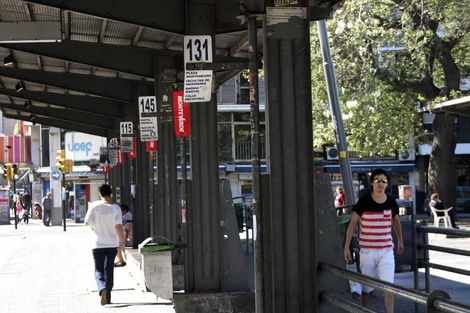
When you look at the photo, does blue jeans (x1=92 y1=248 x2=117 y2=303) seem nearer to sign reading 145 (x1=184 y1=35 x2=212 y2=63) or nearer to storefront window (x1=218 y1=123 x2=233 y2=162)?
sign reading 145 (x1=184 y1=35 x2=212 y2=63)

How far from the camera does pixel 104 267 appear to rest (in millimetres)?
13523

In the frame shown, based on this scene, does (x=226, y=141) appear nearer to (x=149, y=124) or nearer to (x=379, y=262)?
(x=149, y=124)

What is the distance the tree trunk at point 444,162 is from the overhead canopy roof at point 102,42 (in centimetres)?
1481

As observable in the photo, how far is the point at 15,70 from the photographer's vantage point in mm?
20859

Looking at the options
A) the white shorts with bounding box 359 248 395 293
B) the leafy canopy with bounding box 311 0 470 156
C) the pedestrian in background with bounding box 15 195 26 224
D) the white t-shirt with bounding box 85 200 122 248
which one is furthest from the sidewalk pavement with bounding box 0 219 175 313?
the pedestrian in background with bounding box 15 195 26 224

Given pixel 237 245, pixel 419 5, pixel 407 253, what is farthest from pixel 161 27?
pixel 419 5

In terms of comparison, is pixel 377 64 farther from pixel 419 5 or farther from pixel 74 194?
pixel 74 194

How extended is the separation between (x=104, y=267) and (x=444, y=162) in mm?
23942

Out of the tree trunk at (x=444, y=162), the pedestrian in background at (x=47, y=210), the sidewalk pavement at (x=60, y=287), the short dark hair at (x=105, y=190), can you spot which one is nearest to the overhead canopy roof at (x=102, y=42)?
the short dark hair at (x=105, y=190)

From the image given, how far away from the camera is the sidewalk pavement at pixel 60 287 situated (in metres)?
13.6

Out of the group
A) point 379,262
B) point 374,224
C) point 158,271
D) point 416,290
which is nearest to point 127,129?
point 158,271

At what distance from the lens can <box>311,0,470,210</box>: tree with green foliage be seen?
3112 cm

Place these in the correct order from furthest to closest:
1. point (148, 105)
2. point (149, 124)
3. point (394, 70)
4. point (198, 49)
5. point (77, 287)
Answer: point (394, 70), point (148, 105), point (149, 124), point (77, 287), point (198, 49)

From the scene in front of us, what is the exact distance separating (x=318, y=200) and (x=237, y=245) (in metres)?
4.06
